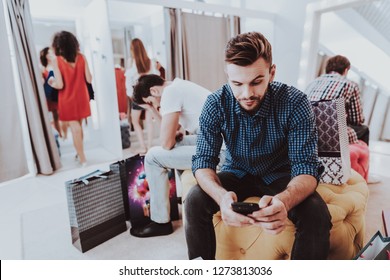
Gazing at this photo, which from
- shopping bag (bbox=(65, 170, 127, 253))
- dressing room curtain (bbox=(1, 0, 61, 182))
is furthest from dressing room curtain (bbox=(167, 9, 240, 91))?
shopping bag (bbox=(65, 170, 127, 253))

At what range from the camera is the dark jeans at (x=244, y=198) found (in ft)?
2.62

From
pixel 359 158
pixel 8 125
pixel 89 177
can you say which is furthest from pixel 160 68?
pixel 359 158

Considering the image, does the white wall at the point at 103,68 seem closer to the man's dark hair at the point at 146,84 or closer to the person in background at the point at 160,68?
the person in background at the point at 160,68

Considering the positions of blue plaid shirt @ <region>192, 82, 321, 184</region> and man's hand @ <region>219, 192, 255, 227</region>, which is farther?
blue plaid shirt @ <region>192, 82, 321, 184</region>

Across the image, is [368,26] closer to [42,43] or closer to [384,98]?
[384,98]

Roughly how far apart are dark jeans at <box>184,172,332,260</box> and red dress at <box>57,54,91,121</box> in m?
1.88

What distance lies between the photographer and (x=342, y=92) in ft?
5.42

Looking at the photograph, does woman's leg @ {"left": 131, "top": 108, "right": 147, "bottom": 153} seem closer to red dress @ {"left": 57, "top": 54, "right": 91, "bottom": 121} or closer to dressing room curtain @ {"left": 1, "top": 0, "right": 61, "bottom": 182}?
red dress @ {"left": 57, "top": 54, "right": 91, "bottom": 121}

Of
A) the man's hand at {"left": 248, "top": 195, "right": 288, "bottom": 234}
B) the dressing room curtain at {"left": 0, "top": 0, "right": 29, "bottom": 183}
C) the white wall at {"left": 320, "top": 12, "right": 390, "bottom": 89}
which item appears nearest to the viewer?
the man's hand at {"left": 248, "top": 195, "right": 288, "bottom": 234}

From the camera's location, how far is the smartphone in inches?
29.7

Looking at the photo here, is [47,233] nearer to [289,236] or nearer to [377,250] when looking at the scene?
[289,236]

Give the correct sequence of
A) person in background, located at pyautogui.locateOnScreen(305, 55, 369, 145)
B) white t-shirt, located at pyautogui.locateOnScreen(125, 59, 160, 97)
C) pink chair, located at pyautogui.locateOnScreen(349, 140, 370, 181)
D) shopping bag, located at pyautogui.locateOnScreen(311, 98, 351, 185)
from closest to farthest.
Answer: shopping bag, located at pyautogui.locateOnScreen(311, 98, 351, 185) < pink chair, located at pyautogui.locateOnScreen(349, 140, 370, 181) < person in background, located at pyautogui.locateOnScreen(305, 55, 369, 145) < white t-shirt, located at pyautogui.locateOnScreen(125, 59, 160, 97)

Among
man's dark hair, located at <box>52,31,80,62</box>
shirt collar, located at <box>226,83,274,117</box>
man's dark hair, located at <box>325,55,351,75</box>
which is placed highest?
man's dark hair, located at <box>52,31,80,62</box>
